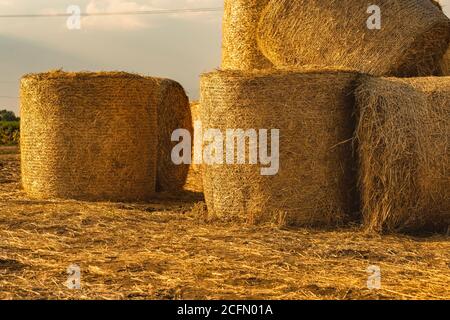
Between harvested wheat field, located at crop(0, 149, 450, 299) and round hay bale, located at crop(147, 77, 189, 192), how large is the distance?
6.23ft

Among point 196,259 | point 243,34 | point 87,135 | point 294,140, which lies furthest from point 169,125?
point 196,259

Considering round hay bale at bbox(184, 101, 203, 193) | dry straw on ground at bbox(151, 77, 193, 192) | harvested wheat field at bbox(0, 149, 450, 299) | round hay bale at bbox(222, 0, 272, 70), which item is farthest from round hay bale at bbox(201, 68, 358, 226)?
round hay bale at bbox(184, 101, 203, 193)

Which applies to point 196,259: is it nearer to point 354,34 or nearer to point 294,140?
point 294,140

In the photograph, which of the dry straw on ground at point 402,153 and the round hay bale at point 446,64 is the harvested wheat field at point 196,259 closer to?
the dry straw on ground at point 402,153

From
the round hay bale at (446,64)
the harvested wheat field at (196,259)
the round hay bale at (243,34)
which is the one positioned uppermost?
the round hay bale at (243,34)

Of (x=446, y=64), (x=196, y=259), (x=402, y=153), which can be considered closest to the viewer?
(x=196, y=259)

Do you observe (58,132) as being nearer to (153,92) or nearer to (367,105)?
(153,92)

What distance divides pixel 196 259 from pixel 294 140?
159 cm

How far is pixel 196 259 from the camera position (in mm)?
4477

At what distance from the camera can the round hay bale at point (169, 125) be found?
832 cm

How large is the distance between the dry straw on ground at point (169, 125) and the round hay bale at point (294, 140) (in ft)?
8.49

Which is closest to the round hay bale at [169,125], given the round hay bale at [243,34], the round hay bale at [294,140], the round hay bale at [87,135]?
the round hay bale at [87,135]
